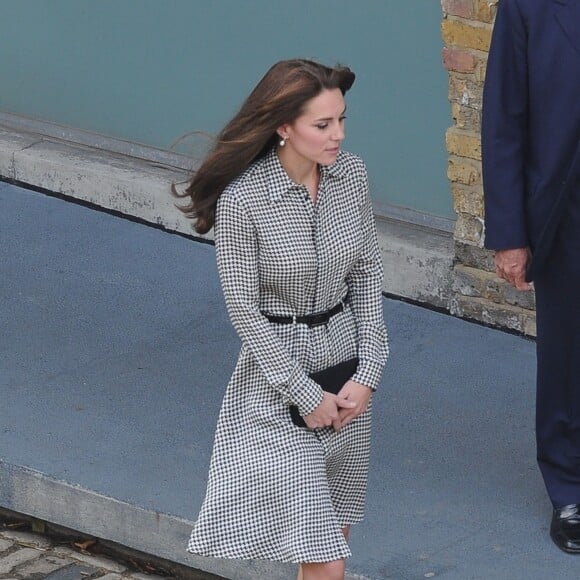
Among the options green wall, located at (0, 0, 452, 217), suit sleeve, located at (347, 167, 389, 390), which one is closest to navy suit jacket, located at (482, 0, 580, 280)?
suit sleeve, located at (347, 167, 389, 390)

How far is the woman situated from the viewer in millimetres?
3801

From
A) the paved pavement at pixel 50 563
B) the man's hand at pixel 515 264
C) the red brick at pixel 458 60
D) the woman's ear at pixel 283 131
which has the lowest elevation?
the paved pavement at pixel 50 563

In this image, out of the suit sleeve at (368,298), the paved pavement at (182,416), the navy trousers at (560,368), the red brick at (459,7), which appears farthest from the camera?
the red brick at (459,7)

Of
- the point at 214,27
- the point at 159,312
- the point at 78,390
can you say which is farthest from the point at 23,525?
the point at 214,27

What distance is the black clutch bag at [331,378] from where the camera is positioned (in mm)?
3932

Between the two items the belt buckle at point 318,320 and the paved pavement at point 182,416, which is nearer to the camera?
the belt buckle at point 318,320

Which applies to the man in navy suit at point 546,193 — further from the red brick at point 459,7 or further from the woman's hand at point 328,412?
the red brick at point 459,7

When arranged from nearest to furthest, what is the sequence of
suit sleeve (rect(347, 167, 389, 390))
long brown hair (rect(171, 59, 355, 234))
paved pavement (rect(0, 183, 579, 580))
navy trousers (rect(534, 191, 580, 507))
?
1. long brown hair (rect(171, 59, 355, 234))
2. suit sleeve (rect(347, 167, 389, 390))
3. navy trousers (rect(534, 191, 580, 507))
4. paved pavement (rect(0, 183, 579, 580))

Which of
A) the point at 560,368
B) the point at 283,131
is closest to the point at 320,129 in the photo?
the point at 283,131

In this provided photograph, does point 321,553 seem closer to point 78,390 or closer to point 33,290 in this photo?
point 78,390

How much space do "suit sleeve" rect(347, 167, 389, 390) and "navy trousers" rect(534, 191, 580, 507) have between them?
0.60m

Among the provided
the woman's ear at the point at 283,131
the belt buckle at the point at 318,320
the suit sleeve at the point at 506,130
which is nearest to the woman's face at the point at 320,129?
the woman's ear at the point at 283,131

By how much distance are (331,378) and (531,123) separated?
94 centimetres

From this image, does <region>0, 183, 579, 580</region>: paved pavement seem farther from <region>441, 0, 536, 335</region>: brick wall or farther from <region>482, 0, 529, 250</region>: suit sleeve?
<region>482, 0, 529, 250</region>: suit sleeve
